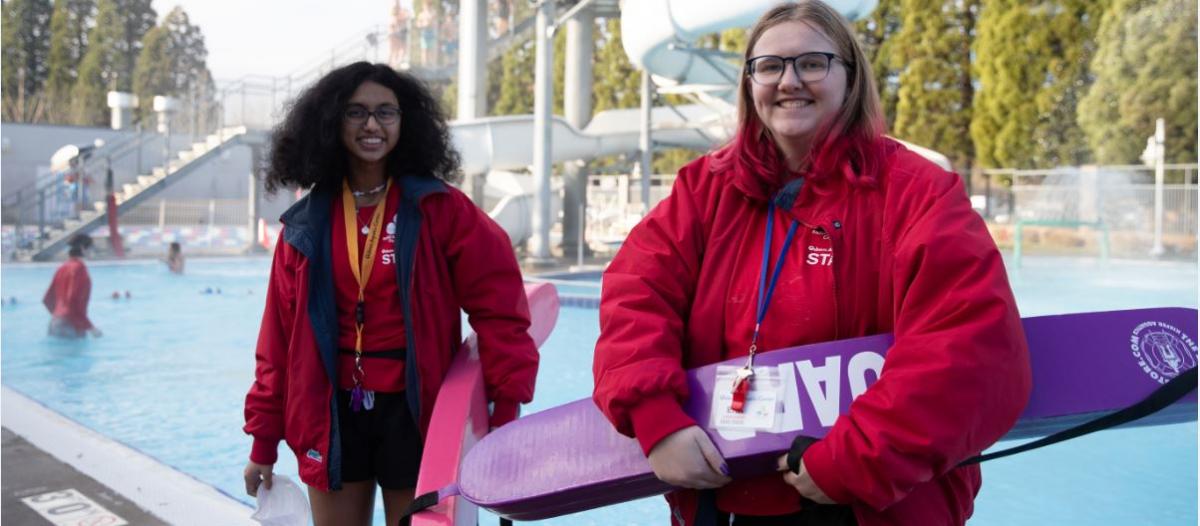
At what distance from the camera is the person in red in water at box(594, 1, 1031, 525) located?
1329mm

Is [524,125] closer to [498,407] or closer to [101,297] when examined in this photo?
[101,297]

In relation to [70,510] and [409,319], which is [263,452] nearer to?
[409,319]

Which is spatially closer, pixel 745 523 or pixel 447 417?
pixel 745 523

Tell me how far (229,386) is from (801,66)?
6.76m

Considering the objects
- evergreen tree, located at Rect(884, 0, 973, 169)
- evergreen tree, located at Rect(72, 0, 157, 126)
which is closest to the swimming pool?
evergreen tree, located at Rect(884, 0, 973, 169)

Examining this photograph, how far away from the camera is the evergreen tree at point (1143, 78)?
67.8 ft

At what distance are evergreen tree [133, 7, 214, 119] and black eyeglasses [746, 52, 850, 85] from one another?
3934cm

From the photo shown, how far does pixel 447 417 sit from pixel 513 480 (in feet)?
1.79

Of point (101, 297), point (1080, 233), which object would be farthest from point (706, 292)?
point (1080, 233)

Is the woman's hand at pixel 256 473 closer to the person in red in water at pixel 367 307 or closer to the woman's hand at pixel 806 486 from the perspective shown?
the person in red in water at pixel 367 307

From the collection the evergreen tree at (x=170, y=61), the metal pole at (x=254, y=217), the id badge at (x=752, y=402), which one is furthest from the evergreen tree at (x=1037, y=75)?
the evergreen tree at (x=170, y=61)

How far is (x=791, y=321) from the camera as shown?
1538 millimetres

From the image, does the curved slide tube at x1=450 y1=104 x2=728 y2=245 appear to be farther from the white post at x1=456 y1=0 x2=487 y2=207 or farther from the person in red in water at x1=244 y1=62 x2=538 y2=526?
the person in red in water at x1=244 y1=62 x2=538 y2=526

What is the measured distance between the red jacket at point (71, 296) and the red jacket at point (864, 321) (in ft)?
27.3
